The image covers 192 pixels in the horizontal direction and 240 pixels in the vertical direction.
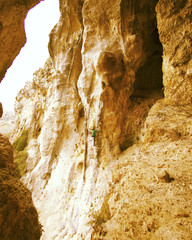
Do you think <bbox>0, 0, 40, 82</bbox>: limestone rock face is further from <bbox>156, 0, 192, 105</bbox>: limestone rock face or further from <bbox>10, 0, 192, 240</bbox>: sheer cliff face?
<bbox>156, 0, 192, 105</bbox>: limestone rock face

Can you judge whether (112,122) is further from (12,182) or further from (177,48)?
(12,182)

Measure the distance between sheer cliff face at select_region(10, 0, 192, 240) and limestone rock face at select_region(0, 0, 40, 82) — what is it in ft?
12.5

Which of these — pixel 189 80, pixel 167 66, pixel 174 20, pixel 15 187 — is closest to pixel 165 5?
pixel 174 20

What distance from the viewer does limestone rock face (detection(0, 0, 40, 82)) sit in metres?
2.53

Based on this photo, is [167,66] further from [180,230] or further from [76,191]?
[76,191]

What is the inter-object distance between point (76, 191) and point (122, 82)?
6.65 metres

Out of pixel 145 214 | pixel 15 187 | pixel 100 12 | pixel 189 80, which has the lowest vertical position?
pixel 145 214

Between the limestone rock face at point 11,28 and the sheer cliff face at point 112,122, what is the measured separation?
3.81m

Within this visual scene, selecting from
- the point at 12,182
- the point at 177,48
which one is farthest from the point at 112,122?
the point at 12,182

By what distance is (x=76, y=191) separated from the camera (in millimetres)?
7195

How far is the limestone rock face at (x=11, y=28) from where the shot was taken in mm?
2531

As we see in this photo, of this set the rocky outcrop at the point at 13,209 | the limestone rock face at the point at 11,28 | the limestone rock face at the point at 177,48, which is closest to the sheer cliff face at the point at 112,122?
the limestone rock face at the point at 177,48

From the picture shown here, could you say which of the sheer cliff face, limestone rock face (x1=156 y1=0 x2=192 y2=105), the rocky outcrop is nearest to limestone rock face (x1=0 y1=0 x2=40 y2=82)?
the rocky outcrop

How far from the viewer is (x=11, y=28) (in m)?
2.72
